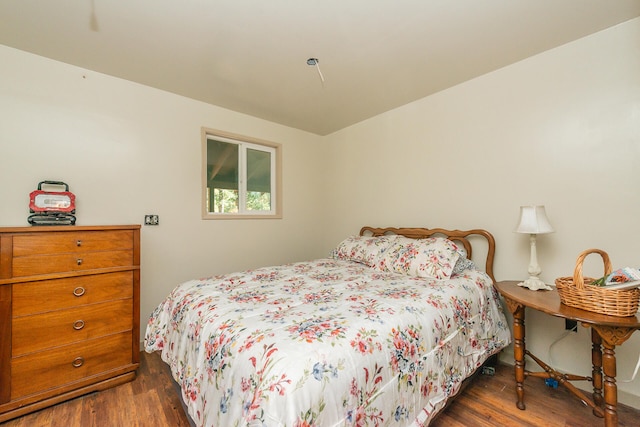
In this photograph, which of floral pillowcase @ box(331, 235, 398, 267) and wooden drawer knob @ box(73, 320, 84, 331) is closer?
wooden drawer knob @ box(73, 320, 84, 331)

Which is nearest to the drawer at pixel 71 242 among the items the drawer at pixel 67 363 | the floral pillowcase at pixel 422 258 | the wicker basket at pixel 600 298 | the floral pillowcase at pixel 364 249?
the drawer at pixel 67 363

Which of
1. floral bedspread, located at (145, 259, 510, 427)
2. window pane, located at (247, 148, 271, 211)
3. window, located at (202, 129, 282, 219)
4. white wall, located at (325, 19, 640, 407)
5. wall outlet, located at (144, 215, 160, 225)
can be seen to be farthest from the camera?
window pane, located at (247, 148, 271, 211)

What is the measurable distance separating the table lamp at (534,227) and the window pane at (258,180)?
2.64 m

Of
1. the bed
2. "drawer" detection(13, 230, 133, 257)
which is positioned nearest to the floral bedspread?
the bed

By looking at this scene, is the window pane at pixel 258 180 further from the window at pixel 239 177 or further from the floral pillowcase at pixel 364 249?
the floral pillowcase at pixel 364 249

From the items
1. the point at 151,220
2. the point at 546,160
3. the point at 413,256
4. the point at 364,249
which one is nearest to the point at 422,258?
the point at 413,256

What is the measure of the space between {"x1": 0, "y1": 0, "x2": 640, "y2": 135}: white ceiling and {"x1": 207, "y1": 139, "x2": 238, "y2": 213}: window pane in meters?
0.70

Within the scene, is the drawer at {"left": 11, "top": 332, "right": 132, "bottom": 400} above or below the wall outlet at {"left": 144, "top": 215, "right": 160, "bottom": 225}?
below

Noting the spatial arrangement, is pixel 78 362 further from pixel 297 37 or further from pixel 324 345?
pixel 297 37

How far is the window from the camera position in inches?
119

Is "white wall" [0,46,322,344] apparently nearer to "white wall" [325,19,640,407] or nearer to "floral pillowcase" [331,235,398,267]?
"floral pillowcase" [331,235,398,267]

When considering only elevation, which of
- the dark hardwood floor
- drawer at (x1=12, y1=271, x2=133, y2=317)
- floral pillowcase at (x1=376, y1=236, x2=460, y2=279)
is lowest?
the dark hardwood floor

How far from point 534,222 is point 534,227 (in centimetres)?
3

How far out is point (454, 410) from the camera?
167cm
